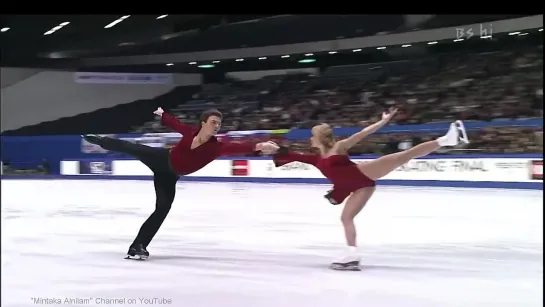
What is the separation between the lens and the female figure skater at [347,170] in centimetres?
272

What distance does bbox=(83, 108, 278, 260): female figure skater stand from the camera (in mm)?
2797

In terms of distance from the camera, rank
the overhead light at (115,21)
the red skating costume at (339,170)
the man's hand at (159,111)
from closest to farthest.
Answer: the red skating costume at (339,170) → the man's hand at (159,111) → the overhead light at (115,21)

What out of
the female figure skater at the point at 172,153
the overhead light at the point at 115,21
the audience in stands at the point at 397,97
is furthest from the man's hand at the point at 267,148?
the overhead light at the point at 115,21

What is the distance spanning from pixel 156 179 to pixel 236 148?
0.50m

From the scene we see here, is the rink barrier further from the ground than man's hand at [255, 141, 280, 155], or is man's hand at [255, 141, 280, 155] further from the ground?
man's hand at [255, 141, 280, 155]

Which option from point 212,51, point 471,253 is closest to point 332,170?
point 471,253

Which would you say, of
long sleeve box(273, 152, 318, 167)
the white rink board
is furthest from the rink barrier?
long sleeve box(273, 152, 318, 167)

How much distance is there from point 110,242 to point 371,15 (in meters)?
2.20

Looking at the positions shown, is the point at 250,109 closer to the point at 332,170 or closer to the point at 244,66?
the point at 244,66

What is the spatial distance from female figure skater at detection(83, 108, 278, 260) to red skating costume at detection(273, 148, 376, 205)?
117mm

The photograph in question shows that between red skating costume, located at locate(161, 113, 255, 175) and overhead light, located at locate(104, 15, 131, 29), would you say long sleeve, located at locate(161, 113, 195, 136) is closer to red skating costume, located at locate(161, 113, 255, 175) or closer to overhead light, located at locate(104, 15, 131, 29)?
red skating costume, located at locate(161, 113, 255, 175)

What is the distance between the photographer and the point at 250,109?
331 centimetres

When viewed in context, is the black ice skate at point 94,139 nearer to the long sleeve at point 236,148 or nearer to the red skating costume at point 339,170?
the long sleeve at point 236,148

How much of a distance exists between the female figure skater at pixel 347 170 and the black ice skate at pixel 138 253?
0.87 metres
